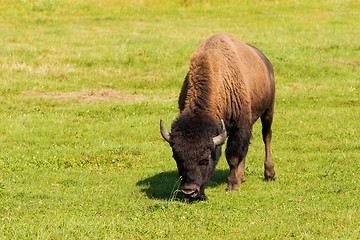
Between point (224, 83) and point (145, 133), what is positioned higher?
point (224, 83)

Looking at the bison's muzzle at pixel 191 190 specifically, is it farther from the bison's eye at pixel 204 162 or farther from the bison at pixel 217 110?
the bison's eye at pixel 204 162

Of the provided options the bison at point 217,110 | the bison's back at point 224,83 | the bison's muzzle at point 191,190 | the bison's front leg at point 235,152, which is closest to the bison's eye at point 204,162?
the bison at point 217,110

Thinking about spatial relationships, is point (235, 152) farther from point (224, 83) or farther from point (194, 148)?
point (194, 148)

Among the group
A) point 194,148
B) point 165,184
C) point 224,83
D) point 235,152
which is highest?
point 224,83

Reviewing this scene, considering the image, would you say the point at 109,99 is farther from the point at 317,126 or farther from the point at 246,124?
the point at 246,124

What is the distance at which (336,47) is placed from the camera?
26.7 metres

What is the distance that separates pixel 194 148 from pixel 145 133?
612cm

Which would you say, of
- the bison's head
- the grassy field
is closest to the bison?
the bison's head

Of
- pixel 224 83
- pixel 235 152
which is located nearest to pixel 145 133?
pixel 235 152

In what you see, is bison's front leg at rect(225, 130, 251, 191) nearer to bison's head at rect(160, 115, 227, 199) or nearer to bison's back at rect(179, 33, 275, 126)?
bison's back at rect(179, 33, 275, 126)

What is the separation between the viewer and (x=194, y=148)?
8.45m

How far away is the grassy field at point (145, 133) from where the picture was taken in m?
7.81

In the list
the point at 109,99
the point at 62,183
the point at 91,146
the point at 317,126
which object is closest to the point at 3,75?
the point at 109,99

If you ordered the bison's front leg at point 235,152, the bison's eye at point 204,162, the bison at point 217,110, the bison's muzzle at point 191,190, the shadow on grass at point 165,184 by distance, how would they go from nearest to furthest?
the bison's muzzle at point 191,190 → the bison at point 217,110 → the bison's eye at point 204,162 → the shadow on grass at point 165,184 → the bison's front leg at point 235,152
